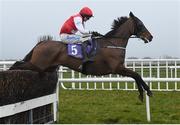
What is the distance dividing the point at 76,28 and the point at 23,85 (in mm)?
1614

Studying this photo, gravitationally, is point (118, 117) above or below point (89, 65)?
below

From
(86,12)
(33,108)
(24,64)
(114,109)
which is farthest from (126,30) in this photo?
(33,108)

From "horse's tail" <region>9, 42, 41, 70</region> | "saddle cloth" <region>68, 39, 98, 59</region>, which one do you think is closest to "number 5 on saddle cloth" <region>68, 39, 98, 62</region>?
"saddle cloth" <region>68, 39, 98, 59</region>

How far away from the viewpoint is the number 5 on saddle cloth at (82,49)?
6316 mm

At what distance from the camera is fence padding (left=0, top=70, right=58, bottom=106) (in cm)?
471

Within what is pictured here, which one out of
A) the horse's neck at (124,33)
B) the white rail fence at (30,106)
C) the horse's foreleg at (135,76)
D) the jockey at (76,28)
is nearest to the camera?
the white rail fence at (30,106)

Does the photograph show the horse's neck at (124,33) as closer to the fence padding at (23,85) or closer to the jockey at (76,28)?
the jockey at (76,28)

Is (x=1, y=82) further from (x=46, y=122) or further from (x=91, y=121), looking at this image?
(x=91, y=121)

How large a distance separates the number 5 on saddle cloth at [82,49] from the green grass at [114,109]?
1.01 meters

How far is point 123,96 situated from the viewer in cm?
970

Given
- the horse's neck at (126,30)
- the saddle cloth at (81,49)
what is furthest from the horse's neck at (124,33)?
the saddle cloth at (81,49)

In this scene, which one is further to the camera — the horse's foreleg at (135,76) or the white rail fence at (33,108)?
the horse's foreleg at (135,76)

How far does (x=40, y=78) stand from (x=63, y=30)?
1012 mm

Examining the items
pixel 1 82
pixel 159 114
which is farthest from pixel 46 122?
pixel 159 114
